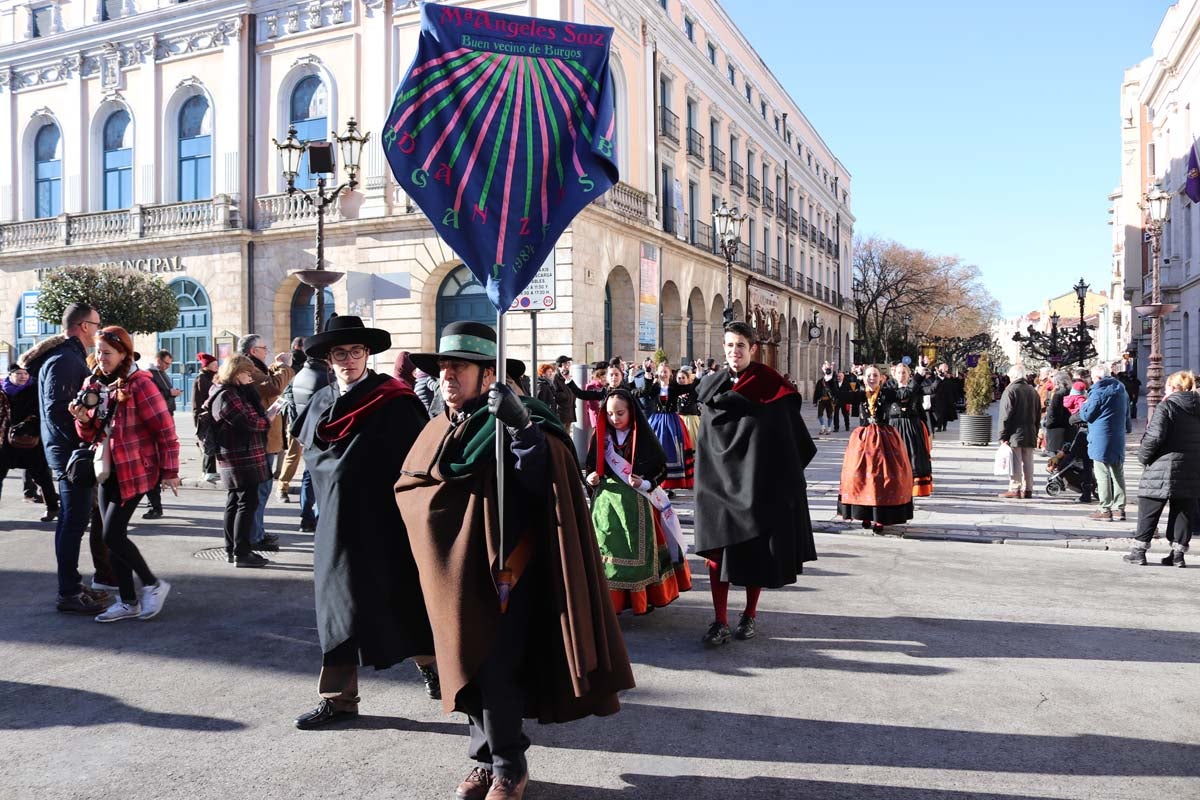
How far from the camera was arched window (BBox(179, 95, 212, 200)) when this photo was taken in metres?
25.7

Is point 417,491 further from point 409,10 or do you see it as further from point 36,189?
point 36,189

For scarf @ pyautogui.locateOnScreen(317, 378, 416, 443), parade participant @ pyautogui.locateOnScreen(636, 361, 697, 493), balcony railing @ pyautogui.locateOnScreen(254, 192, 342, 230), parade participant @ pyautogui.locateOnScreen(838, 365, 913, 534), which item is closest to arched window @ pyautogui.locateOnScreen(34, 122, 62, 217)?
balcony railing @ pyautogui.locateOnScreen(254, 192, 342, 230)

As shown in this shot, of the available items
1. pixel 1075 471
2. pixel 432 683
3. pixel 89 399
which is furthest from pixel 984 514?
pixel 89 399

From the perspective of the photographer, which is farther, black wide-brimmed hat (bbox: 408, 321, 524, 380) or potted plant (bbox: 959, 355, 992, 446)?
potted plant (bbox: 959, 355, 992, 446)

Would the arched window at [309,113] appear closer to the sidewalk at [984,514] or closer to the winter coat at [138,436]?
the sidewalk at [984,514]

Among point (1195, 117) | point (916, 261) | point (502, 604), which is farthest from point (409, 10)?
point (916, 261)

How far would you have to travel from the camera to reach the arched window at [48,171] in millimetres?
28016

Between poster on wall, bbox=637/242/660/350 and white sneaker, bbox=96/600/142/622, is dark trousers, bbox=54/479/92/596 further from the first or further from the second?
poster on wall, bbox=637/242/660/350

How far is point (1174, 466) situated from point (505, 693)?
6383 mm

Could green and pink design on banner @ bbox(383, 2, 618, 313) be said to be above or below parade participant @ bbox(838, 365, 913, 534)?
above

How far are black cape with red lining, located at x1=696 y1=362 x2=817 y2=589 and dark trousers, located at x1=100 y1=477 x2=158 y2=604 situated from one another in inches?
138

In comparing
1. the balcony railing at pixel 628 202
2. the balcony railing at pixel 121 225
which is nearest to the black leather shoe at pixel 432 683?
the balcony railing at pixel 628 202

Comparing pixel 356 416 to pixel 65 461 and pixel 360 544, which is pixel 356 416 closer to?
pixel 360 544

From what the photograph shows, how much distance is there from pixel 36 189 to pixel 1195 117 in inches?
1572
